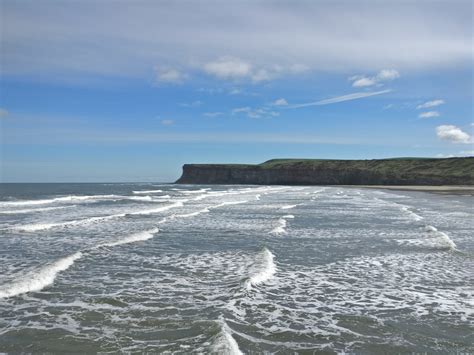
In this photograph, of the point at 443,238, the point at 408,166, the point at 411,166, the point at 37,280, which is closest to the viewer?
the point at 37,280

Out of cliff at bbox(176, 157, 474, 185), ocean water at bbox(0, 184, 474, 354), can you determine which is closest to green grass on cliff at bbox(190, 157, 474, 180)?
cliff at bbox(176, 157, 474, 185)

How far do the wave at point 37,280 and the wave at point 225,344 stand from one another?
5.09 m

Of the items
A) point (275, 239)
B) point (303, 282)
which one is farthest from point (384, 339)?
point (275, 239)

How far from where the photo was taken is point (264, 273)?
37.0ft

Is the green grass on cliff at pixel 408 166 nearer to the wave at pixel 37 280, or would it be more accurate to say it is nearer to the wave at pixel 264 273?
the wave at pixel 264 273

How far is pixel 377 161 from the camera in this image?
499 ft

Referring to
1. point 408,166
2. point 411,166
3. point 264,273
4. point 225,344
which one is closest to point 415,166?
point 411,166

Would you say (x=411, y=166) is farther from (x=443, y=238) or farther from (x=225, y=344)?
(x=225, y=344)

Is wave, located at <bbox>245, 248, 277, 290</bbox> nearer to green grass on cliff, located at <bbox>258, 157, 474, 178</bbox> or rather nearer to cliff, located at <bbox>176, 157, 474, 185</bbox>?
cliff, located at <bbox>176, 157, 474, 185</bbox>

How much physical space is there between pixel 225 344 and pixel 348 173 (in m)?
135

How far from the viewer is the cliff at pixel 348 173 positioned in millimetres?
111625

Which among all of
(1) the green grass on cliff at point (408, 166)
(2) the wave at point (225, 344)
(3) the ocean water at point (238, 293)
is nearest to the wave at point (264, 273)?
(3) the ocean water at point (238, 293)

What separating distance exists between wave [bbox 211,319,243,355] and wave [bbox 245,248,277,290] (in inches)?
115

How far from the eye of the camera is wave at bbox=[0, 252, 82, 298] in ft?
31.3
